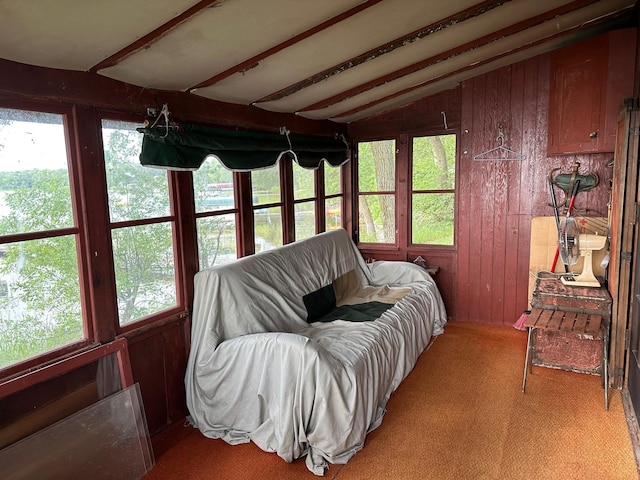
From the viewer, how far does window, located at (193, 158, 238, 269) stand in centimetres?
288

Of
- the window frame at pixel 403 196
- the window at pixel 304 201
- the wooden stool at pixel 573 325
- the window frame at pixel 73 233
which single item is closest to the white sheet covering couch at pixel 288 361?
the window at pixel 304 201

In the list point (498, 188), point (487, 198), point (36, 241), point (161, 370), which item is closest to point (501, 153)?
point (498, 188)

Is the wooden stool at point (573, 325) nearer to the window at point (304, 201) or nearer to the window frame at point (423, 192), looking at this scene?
the window frame at point (423, 192)

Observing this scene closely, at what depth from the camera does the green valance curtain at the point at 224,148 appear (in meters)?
2.44

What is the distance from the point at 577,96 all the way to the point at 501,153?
771mm

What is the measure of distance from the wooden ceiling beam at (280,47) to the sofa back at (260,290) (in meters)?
1.10

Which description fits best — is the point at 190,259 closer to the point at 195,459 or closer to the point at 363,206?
the point at 195,459

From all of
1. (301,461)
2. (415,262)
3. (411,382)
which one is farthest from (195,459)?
(415,262)

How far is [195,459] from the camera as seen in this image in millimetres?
2406

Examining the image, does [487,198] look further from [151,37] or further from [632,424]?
[151,37]

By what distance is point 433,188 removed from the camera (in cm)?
441

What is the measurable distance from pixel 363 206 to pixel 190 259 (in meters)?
2.45

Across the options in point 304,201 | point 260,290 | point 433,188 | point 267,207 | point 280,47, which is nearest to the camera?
point 280,47

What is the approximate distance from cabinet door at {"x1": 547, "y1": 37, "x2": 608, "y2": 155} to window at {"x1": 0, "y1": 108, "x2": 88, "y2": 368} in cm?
347
